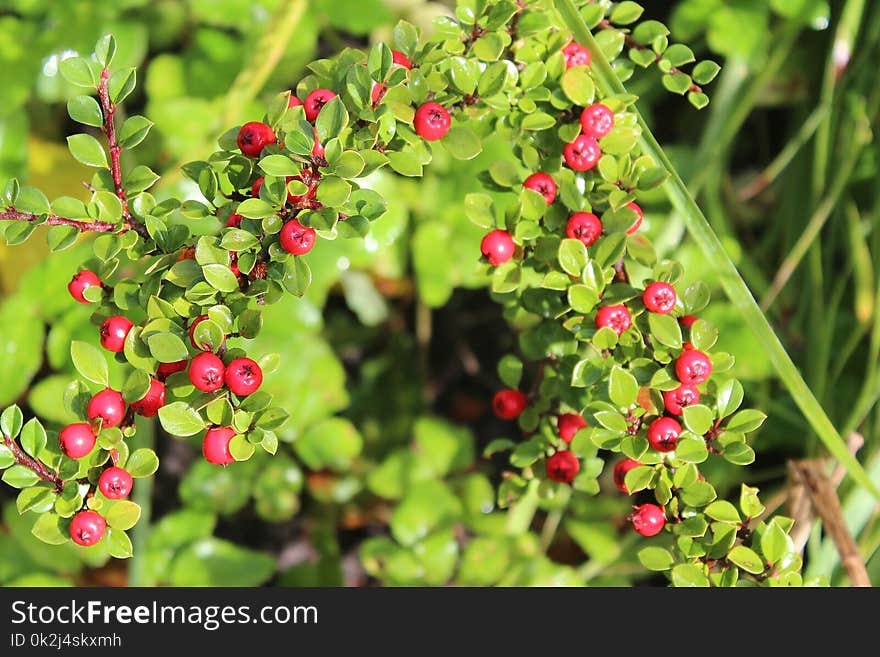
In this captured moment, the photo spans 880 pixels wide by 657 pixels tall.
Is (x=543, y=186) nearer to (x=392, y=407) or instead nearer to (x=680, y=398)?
(x=680, y=398)

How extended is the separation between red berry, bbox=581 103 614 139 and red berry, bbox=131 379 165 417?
0.34m

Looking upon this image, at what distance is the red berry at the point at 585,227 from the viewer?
0.59m

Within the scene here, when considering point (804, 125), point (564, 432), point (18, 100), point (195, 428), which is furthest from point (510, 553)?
point (18, 100)

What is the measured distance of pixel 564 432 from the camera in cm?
69

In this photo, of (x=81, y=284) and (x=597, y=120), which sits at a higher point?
(x=597, y=120)

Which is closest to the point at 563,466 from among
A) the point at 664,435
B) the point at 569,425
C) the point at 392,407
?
the point at 569,425

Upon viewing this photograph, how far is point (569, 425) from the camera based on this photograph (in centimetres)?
69

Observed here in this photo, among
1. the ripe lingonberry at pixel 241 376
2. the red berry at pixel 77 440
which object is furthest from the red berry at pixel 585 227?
the red berry at pixel 77 440

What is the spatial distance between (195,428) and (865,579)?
65 cm

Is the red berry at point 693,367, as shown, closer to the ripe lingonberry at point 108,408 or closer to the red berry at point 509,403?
the red berry at point 509,403

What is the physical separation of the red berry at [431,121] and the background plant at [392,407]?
1.36 feet

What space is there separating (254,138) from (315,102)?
5cm

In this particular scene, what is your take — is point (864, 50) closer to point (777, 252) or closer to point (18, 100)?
point (777, 252)

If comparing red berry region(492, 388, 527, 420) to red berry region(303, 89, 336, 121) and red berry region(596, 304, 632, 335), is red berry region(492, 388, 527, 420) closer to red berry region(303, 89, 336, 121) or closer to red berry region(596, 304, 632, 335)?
red berry region(596, 304, 632, 335)
